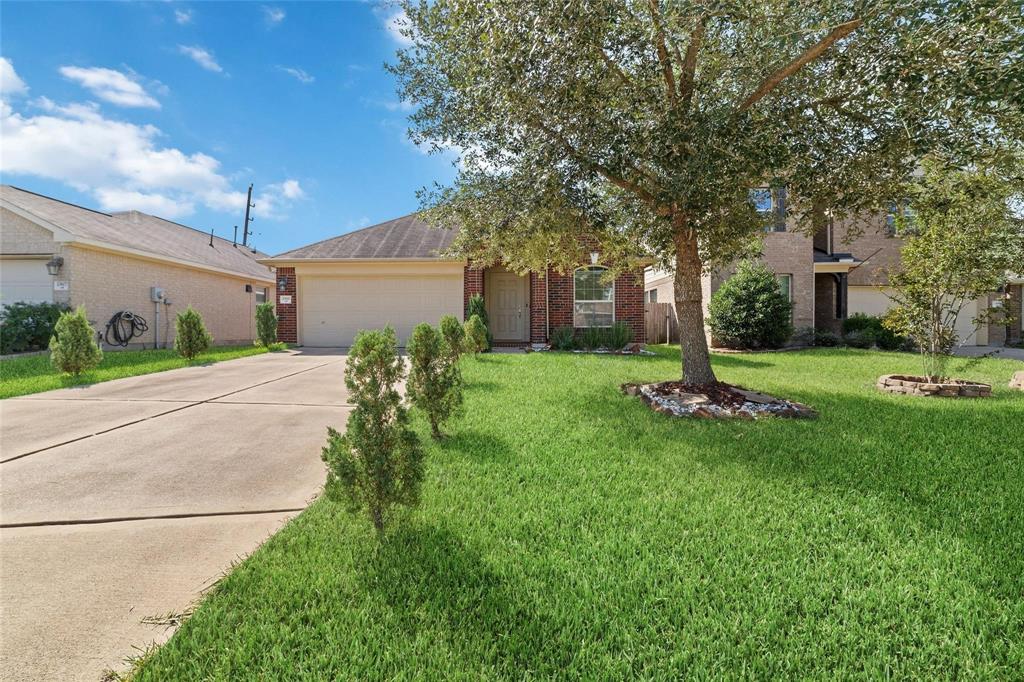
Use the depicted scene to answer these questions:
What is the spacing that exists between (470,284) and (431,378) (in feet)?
31.1

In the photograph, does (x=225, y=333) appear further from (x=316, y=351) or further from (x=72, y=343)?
(x=72, y=343)

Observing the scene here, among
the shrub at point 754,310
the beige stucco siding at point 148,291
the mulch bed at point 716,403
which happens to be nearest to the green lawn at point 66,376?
the beige stucco siding at point 148,291

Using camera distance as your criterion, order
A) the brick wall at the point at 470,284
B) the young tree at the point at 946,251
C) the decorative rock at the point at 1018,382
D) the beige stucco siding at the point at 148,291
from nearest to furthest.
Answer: the young tree at the point at 946,251
the decorative rock at the point at 1018,382
the beige stucco siding at the point at 148,291
the brick wall at the point at 470,284

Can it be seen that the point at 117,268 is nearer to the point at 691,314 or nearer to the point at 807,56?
the point at 691,314

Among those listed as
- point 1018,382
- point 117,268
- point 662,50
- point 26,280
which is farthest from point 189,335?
point 1018,382

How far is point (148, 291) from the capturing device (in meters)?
13.8

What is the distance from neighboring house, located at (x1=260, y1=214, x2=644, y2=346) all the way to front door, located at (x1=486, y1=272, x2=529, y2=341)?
0.03 metres

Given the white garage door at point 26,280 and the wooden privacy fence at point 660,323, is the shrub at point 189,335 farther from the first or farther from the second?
the wooden privacy fence at point 660,323

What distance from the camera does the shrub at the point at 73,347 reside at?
23.8 ft

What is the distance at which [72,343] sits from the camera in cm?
729

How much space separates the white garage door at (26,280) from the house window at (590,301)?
1398 centimetres

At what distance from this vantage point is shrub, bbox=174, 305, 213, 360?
9.88 m

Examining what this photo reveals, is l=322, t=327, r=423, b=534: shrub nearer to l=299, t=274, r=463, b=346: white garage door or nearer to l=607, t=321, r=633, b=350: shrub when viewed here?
l=607, t=321, r=633, b=350: shrub

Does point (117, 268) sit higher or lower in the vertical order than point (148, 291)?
higher
